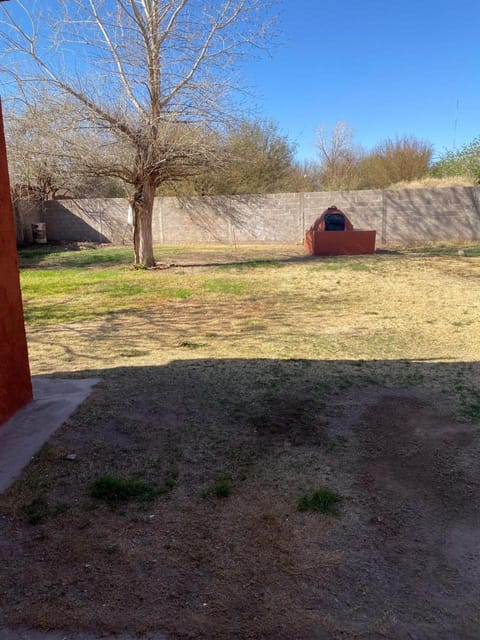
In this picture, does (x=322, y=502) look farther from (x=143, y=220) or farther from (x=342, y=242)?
(x=342, y=242)

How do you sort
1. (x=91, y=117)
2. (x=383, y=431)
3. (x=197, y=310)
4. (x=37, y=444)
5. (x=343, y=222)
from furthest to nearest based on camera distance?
(x=343, y=222), (x=91, y=117), (x=197, y=310), (x=383, y=431), (x=37, y=444)

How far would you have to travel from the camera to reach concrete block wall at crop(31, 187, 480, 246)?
61.1 ft

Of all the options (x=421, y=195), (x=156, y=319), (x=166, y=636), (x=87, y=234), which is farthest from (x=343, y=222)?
(x=166, y=636)

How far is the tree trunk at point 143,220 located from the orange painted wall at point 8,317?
9.68m

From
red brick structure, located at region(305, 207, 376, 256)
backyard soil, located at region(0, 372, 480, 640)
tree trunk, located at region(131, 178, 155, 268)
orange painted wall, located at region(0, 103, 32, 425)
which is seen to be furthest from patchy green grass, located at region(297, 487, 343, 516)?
red brick structure, located at region(305, 207, 376, 256)

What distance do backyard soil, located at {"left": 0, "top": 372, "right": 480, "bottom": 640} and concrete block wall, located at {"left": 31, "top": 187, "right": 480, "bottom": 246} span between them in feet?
53.2

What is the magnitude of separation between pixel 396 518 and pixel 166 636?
136 centimetres

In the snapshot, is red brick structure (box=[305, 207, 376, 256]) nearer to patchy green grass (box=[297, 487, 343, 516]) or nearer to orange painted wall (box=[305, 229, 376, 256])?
orange painted wall (box=[305, 229, 376, 256])

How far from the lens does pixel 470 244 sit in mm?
17984

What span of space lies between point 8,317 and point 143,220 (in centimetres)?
1026

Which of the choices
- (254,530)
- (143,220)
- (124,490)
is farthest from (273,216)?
(254,530)

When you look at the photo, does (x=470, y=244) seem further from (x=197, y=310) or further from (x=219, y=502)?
(x=219, y=502)

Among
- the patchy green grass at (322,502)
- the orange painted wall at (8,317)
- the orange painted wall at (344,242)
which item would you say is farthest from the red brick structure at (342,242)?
the patchy green grass at (322,502)

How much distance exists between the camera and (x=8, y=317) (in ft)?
12.2
